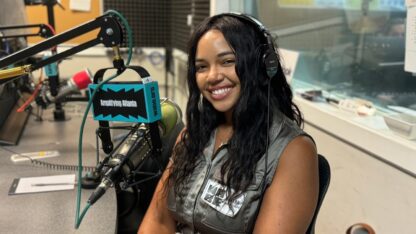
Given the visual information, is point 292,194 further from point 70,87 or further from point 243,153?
point 70,87

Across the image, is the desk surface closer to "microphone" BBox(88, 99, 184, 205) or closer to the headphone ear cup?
"microphone" BBox(88, 99, 184, 205)

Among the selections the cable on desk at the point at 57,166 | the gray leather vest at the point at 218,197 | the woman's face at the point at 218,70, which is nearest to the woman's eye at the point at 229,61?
the woman's face at the point at 218,70

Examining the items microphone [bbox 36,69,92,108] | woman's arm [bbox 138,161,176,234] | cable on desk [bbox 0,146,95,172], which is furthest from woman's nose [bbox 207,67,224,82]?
microphone [bbox 36,69,92,108]

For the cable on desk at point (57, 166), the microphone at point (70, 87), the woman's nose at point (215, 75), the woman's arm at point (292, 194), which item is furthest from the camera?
the microphone at point (70, 87)

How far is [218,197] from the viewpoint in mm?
1008

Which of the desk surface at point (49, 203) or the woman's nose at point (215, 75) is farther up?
the woman's nose at point (215, 75)

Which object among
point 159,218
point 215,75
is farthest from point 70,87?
point 215,75

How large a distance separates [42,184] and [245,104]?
28.4 inches

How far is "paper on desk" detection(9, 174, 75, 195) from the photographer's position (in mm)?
1175

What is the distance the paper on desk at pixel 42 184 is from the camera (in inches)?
46.3

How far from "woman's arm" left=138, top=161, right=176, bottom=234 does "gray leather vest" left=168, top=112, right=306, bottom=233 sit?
0.06 metres

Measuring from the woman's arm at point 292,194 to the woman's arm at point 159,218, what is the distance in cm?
34

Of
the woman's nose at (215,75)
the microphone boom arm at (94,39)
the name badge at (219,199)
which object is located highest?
the microphone boom arm at (94,39)

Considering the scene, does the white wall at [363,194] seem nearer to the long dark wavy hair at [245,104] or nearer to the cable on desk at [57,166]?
the long dark wavy hair at [245,104]
